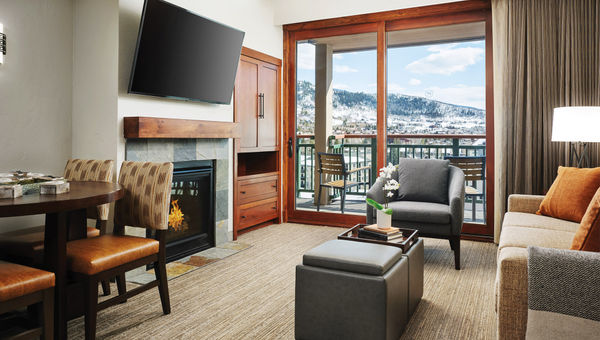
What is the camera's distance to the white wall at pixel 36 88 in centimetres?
284

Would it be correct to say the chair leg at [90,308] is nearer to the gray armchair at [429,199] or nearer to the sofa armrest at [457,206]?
the gray armchair at [429,199]

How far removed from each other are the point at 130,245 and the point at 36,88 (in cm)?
163

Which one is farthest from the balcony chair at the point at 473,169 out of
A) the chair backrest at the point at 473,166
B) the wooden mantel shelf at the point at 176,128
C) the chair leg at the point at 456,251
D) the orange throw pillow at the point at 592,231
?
the orange throw pillow at the point at 592,231

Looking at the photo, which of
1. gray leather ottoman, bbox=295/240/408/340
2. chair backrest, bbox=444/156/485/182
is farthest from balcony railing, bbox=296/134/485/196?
gray leather ottoman, bbox=295/240/408/340

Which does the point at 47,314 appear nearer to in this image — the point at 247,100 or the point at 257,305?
the point at 257,305

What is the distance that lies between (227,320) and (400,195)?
7.36 feet

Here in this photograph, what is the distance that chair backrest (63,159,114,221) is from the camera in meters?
2.77

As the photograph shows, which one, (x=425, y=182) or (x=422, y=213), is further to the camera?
(x=425, y=182)

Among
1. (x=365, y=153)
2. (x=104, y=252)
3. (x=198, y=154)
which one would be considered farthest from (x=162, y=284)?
(x=365, y=153)

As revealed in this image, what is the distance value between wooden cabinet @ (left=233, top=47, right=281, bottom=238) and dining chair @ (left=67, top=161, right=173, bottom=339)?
178 cm

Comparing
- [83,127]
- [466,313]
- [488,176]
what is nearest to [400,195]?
[488,176]

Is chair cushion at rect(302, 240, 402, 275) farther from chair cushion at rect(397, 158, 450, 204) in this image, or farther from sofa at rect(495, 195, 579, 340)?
chair cushion at rect(397, 158, 450, 204)

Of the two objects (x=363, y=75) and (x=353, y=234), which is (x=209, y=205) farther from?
(x=363, y=75)

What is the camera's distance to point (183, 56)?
3473 mm
